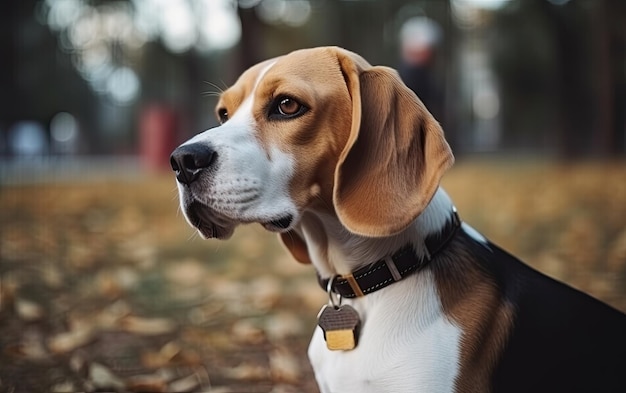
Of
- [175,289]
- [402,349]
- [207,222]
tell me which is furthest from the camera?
[175,289]

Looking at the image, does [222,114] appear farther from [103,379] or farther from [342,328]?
[103,379]

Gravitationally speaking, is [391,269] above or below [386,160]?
below

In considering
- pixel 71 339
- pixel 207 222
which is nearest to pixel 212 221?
pixel 207 222

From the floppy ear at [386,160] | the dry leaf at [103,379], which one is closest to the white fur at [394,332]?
the floppy ear at [386,160]

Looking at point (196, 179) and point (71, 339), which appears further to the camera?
point (71, 339)

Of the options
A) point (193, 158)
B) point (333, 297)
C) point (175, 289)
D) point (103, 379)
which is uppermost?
point (193, 158)

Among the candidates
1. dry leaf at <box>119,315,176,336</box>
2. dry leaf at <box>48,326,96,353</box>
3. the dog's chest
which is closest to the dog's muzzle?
the dog's chest

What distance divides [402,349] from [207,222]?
0.83 metres

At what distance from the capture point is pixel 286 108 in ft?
8.25

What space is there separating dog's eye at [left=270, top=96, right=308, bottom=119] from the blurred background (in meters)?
1.46

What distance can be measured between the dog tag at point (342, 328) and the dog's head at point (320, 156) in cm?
→ 31

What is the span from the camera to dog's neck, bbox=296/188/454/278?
8.08ft

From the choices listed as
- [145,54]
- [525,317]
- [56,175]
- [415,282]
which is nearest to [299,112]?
[415,282]

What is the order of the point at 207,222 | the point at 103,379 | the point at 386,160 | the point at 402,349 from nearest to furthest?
the point at 402,349
the point at 386,160
the point at 207,222
the point at 103,379
